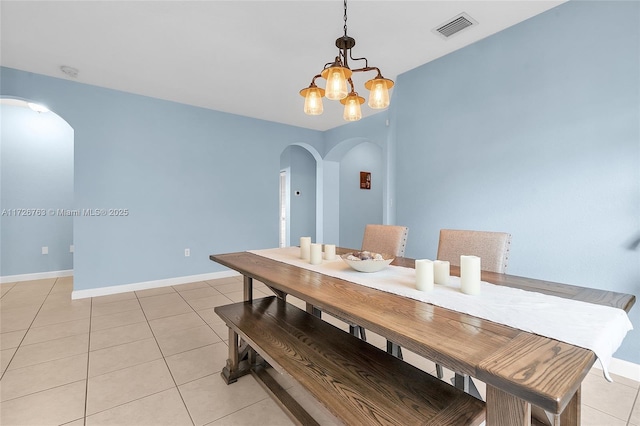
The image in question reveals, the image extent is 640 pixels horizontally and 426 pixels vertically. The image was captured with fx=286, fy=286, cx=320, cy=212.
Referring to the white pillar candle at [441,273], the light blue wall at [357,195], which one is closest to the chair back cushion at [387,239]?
the white pillar candle at [441,273]

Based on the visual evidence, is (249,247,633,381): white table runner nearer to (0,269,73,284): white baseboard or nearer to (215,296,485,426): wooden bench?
(215,296,485,426): wooden bench

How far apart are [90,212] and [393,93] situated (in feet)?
12.8

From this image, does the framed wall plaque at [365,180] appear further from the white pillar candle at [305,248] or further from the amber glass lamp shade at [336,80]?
the amber glass lamp shade at [336,80]

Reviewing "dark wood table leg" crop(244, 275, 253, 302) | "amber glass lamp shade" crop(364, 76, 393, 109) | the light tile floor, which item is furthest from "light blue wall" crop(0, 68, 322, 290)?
"amber glass lamp shade" crop(364, 76, 393, 109)

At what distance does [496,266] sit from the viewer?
65.1 inches

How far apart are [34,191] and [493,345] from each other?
5.79m

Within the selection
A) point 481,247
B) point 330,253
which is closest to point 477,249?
point 481,247

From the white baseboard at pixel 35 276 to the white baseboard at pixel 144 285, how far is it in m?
1.51

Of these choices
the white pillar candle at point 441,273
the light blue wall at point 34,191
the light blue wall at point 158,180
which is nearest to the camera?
the white pillar candle at point 441,273

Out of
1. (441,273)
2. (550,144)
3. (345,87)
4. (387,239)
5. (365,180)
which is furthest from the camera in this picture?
(365,180)

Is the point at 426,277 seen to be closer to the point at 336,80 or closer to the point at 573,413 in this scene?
the point at 573,413

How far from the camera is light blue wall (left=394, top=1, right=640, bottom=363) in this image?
6.00ft

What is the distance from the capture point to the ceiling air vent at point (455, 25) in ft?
7.25

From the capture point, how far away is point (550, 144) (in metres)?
2.11
